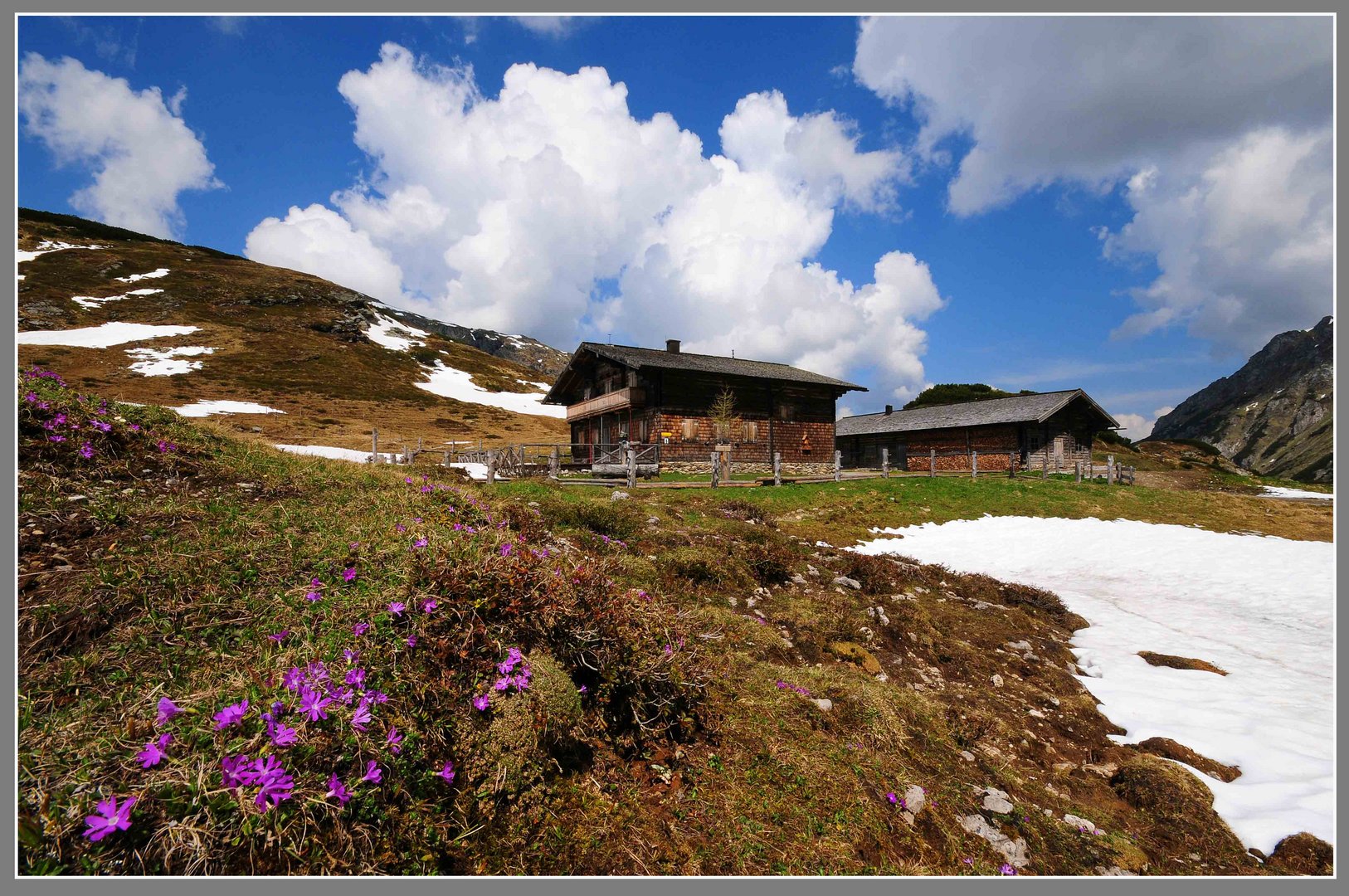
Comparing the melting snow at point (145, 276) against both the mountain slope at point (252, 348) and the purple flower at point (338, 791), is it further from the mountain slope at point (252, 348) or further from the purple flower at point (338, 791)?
the purple flower at point (338, 791)

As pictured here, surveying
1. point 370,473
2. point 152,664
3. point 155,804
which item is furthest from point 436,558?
point 370,473

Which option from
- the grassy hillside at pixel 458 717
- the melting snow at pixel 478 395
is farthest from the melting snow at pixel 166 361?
the grassy hillside at pixel 458 717

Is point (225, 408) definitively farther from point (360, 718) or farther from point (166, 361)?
point (360, 718)

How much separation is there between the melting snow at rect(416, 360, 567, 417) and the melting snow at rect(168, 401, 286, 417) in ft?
69.6

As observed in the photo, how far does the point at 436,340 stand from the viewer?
306 feet

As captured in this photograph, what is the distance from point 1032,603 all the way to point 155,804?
10362 mm

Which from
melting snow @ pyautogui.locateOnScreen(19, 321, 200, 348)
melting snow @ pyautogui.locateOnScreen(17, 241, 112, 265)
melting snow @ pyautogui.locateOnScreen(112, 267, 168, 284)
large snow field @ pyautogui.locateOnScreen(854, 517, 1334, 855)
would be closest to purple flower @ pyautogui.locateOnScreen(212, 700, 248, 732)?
large snow field @ pyautogui.locateOnScreen(854, 517, 1334, 855)

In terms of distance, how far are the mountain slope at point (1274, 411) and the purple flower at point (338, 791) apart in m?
114

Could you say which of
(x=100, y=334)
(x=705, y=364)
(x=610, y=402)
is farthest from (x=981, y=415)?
(x=100, y=334)

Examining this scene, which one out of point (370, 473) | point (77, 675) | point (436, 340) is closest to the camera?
point (77, 675)

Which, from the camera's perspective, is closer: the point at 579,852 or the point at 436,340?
the point at 579,852

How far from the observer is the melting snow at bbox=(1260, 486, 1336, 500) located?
26.2 m

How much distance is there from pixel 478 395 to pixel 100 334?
1593 inches

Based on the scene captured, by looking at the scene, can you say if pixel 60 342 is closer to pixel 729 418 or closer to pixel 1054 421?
pixel 729 418
